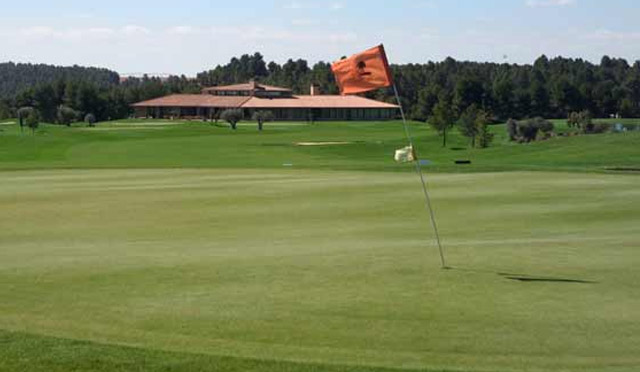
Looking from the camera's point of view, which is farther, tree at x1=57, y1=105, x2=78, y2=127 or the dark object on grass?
tree at x1=57, y1=105, x2=78, y2=127

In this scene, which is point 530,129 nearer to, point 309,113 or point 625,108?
point 625,108

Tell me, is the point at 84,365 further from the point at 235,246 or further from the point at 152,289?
the point at 235,246

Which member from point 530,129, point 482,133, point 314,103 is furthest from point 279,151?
point 314,103

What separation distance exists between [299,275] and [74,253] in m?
4.42

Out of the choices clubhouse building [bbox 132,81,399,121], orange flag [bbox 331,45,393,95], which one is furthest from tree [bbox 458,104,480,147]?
clubhouse building [bbox 132,81,399,121]

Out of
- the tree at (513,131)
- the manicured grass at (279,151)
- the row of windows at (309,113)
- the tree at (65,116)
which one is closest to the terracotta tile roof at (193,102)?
the row of windows at (309,113)

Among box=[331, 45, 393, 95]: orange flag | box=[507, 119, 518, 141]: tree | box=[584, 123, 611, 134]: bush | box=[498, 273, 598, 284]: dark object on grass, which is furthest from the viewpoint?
box=[584, 123, 611, 134]: bush

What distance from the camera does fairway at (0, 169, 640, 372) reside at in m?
10.0

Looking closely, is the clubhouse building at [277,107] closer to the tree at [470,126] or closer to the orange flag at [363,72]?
the tree at [470,126]

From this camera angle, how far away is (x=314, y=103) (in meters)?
158

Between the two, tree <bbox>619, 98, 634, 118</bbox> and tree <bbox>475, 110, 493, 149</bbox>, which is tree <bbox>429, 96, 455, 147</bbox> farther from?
tree <bbox>619, 98, 634, 118</bbox>

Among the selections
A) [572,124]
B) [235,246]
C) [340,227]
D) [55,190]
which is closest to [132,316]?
[235,246]

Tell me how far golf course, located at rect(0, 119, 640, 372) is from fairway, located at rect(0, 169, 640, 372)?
4 cm

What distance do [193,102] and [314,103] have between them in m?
18.3
